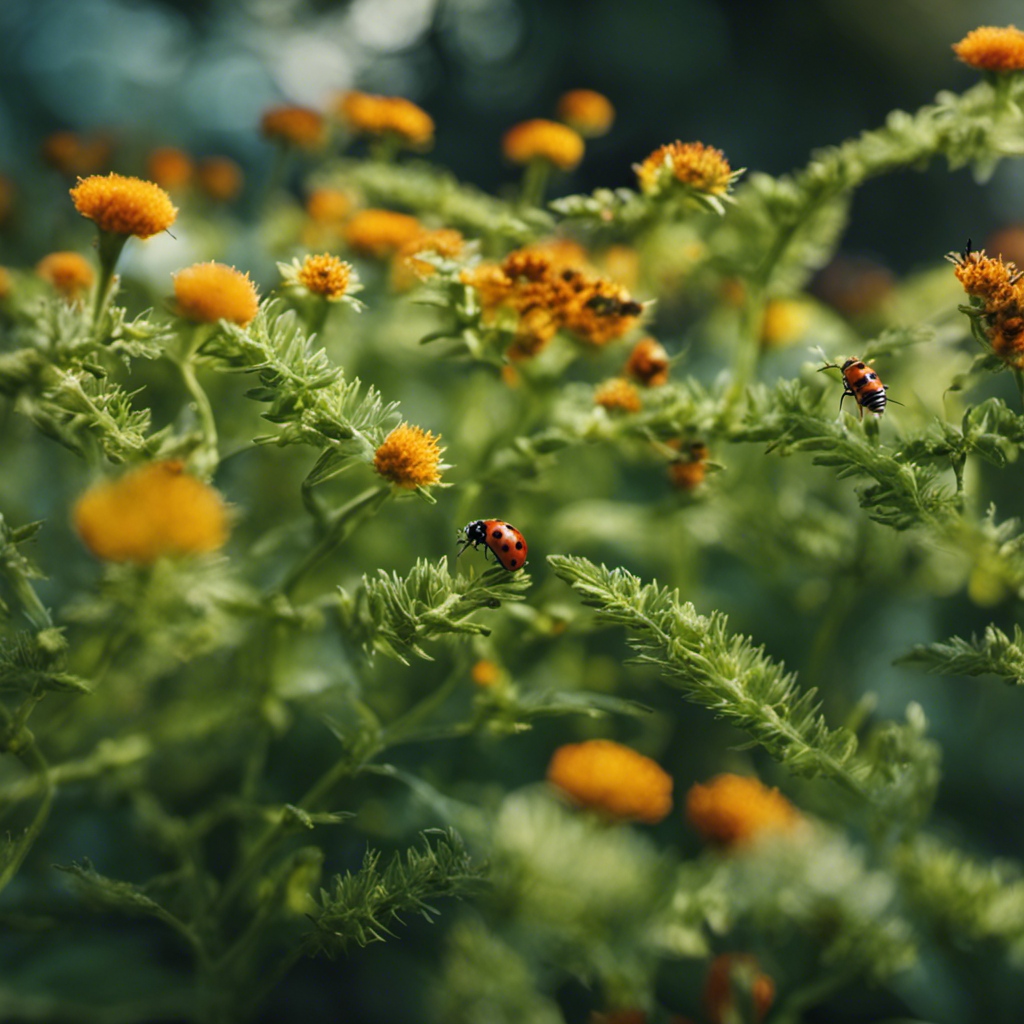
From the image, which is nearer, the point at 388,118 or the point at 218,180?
the point at 388,118

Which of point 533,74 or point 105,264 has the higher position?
point 533,74

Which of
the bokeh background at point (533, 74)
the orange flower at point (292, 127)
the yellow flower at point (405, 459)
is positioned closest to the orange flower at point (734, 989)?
the yellow flower at point (405, 459)

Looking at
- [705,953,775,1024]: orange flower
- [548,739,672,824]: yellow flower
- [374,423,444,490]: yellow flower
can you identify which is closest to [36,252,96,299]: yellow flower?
[374,423,444,490]: yellow flower

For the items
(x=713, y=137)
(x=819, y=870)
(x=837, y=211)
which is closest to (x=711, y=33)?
(x=713, y=137)

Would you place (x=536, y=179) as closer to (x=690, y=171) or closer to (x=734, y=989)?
(x=690, y=171)

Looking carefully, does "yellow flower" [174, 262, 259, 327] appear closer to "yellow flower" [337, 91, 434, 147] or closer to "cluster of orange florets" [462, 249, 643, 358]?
"cluster of orange florets" [462, 249, 643, 358]

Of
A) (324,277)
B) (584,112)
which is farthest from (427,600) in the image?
(584,112)

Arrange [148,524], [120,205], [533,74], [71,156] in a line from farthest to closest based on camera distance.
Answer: [533,74], [71,156], [120,205], [148,524]
